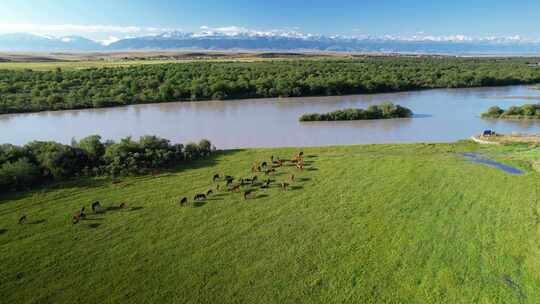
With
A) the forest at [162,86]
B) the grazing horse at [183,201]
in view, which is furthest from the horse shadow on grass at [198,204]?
the forest at [162,86]

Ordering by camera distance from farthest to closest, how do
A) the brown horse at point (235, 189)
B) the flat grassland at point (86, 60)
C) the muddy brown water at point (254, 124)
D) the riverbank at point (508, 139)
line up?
the flat grassland at point (86, 60)
the muddy brown water at point (254, 124)
the riverbank at point (508, 139)
the brown horse at point (235, 189)

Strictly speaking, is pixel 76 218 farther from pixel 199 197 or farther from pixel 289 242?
pixel 289 242

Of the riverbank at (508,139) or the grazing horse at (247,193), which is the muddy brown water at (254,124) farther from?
the grazing horse at (247,193)

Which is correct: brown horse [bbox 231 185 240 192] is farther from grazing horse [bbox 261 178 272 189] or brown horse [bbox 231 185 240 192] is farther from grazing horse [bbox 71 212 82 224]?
grazing horse [bbox 71 212 82 224]

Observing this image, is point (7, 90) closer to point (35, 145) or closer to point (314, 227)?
point (35, 145)

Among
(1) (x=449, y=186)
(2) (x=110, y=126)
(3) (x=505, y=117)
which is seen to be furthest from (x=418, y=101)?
(2) (x=110, y=126)

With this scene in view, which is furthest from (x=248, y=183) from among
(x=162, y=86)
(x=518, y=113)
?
(x=162, y=86)
